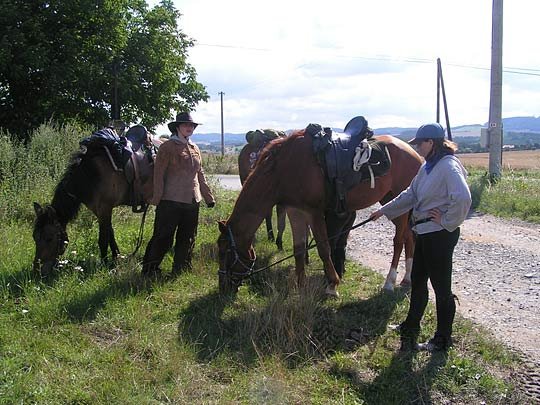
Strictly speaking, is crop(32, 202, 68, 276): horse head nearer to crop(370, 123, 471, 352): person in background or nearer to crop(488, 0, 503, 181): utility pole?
crop(370, 123, 471, 352): person in background

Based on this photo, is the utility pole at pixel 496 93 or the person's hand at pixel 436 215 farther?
the utility pole at pixel 496 93

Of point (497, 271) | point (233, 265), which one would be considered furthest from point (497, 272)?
point (233, 265)

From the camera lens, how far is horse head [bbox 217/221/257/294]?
5.45 m

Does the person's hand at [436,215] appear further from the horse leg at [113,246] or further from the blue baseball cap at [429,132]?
the horse leg at [113,246]

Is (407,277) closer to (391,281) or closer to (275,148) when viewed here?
(391,281)

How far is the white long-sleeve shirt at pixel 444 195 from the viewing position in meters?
3.93

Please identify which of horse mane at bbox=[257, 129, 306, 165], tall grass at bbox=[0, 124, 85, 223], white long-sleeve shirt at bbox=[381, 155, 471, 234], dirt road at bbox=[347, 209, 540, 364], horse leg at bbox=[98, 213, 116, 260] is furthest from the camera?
tall grass at bbox=[0, 124, 85, 223]

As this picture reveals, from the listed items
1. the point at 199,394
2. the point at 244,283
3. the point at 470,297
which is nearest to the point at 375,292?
the point at 470,297

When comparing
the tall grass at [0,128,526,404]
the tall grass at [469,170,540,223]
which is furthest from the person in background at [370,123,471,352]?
the tall grass at [469,170,540,223]

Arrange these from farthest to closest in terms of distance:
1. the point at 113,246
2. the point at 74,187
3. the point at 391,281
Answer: the point at 113,246, the point at 74,187, the point at 391,281

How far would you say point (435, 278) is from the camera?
165 inches

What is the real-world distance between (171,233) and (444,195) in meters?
3.19

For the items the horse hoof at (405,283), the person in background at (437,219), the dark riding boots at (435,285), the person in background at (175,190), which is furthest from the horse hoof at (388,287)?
the person in background at (175,190)

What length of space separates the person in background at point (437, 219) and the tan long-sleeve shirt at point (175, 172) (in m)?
2.56
